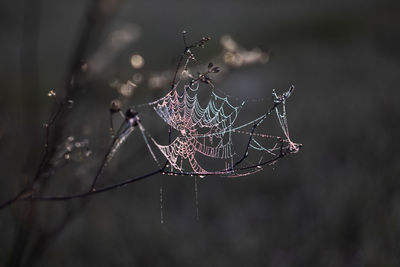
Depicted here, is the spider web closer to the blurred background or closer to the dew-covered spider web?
the dew-covered spider web

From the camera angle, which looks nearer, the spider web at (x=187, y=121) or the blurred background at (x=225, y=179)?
the spider web at (x=187, y=121)

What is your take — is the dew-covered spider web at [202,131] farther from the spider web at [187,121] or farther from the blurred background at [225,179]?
the blurred background at [225,179]

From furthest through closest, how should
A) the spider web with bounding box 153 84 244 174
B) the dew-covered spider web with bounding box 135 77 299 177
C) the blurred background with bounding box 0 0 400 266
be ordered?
1. the blurred background with bounding box 0 0 400 266
2. the spider web with bounding box 153 84 244 174
3. the dew-covered spider web with bounding box 135 77 299 177

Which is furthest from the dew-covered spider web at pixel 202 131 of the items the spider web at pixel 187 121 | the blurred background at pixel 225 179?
the blurred background at pixel 225 179

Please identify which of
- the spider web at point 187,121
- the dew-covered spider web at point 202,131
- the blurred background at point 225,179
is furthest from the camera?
the blurred background at point 225,179

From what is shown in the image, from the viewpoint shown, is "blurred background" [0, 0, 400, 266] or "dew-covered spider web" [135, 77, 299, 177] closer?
"dew-covered spider web" [135, 77, 299, 177]


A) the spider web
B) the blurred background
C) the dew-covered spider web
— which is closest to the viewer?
the dew-covered spider web

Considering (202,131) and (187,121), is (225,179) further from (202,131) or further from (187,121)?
(187,121)

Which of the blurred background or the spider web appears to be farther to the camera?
the blurred background

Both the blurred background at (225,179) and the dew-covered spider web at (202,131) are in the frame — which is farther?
the blurred background at (225,179)

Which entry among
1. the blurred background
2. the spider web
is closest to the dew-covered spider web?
the spider web

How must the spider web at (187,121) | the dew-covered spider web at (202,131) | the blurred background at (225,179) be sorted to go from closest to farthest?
the dew-covered spider web at (202,131) < the spider web at (187,121) < the blurred background at (225,179)
